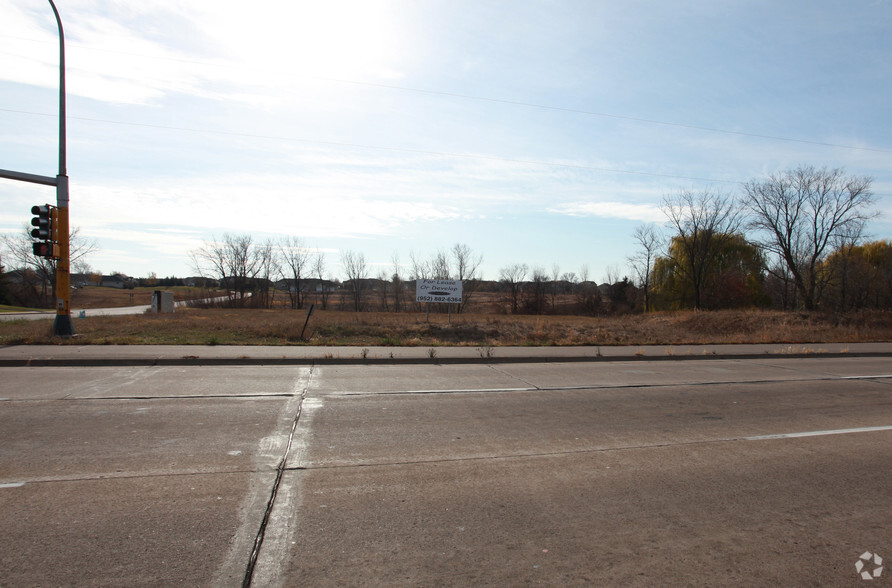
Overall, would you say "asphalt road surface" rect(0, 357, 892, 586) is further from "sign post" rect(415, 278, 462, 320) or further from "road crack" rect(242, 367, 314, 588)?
"sign post" rect(415, 278, 462, 320)

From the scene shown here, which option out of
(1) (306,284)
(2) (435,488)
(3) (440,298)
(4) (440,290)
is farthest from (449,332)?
(1) (306,284)

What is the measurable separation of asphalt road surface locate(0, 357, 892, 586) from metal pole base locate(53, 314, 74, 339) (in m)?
7.13

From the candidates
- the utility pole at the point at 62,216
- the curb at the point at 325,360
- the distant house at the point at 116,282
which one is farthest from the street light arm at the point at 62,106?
the distant house at the point at 116,282

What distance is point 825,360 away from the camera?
15.9 meters

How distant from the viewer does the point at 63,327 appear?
15500mm

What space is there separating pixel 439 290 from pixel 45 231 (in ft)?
54.4

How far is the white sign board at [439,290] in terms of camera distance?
2694 centimetres

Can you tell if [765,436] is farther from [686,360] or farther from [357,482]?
[686,360]

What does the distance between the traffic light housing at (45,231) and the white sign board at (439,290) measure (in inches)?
600

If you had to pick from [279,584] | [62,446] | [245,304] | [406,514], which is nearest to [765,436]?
[406,514]

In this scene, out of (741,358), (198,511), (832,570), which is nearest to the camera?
(832,570)

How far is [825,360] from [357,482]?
1654 cm

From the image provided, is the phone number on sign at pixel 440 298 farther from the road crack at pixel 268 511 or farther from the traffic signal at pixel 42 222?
the road crack at pixel 268 511

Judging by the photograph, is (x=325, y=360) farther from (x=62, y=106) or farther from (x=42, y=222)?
(x=62, y=106)
